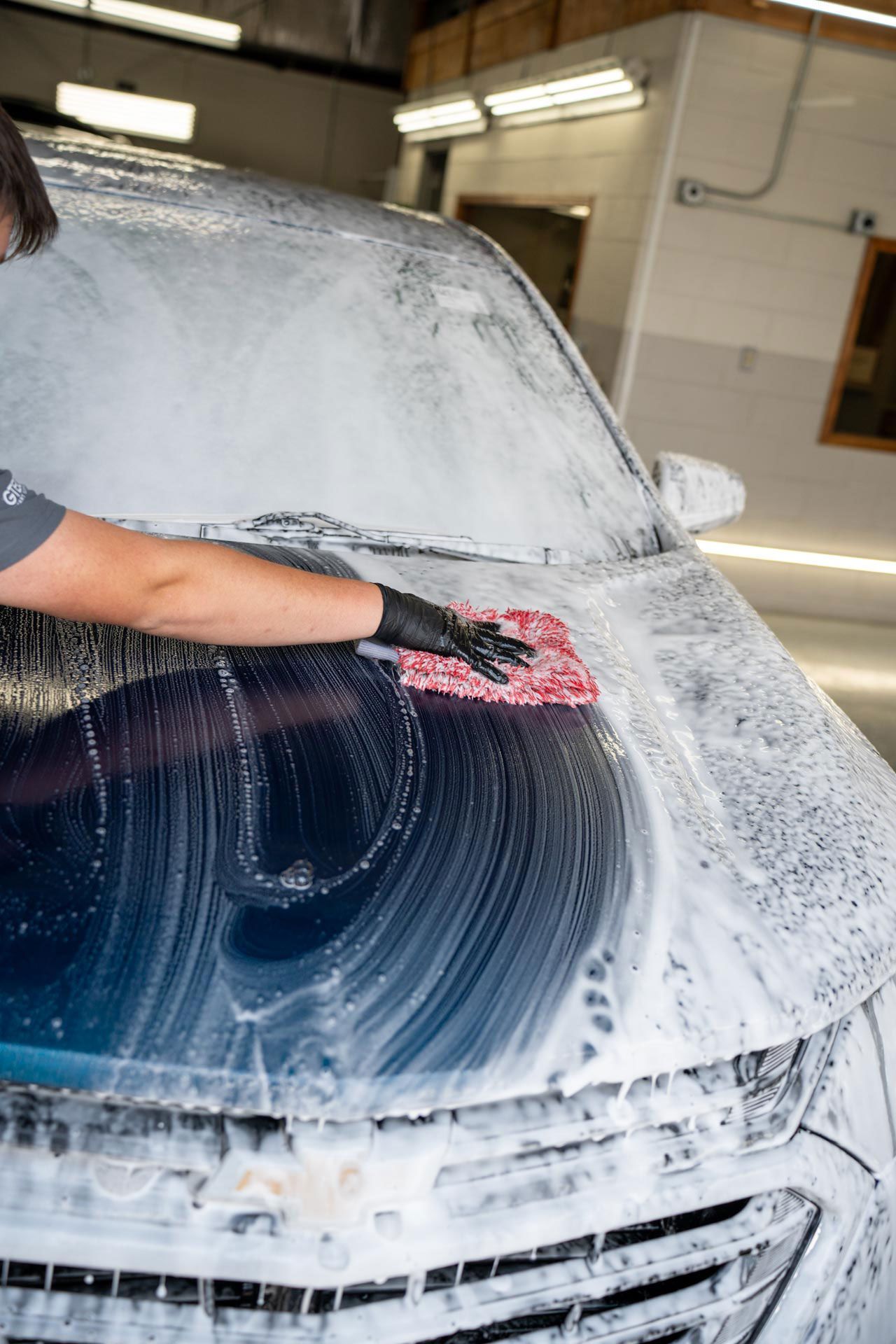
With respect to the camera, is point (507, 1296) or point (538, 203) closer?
point (507, 1296)

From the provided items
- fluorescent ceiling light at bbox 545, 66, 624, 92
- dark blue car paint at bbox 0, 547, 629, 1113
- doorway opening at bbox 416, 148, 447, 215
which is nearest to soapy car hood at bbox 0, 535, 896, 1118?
dark blue car paint at bbox 0, 547, 629, 1113

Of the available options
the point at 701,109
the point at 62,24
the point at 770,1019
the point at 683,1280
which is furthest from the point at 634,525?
the point at 62,24

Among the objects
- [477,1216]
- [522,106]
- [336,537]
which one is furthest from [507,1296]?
[522,106]

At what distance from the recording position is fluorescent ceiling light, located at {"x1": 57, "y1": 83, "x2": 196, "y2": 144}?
8.80 meters

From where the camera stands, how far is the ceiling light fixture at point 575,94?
545 cm

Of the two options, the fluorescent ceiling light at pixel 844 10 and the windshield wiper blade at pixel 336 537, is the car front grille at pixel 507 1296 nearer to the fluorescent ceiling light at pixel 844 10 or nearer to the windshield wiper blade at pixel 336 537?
the windshield wiper blade at pixel 336 537

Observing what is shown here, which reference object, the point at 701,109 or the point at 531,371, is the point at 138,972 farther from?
the point at 701,109

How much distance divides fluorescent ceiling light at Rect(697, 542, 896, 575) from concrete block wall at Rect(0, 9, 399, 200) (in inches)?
312

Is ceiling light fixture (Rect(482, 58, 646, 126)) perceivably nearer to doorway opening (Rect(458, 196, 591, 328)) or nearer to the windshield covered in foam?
doorway opening (Rect(458, 196, 591, 328))

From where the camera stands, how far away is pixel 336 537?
164 centimetres

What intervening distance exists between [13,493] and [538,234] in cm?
891

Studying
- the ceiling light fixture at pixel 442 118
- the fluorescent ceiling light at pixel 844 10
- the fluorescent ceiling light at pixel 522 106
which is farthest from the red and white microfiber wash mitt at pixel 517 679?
the ceiling light fixture at pixel 442 118

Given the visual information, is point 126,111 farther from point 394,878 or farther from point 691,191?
point 394,878

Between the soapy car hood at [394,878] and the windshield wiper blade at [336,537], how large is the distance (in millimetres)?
301
